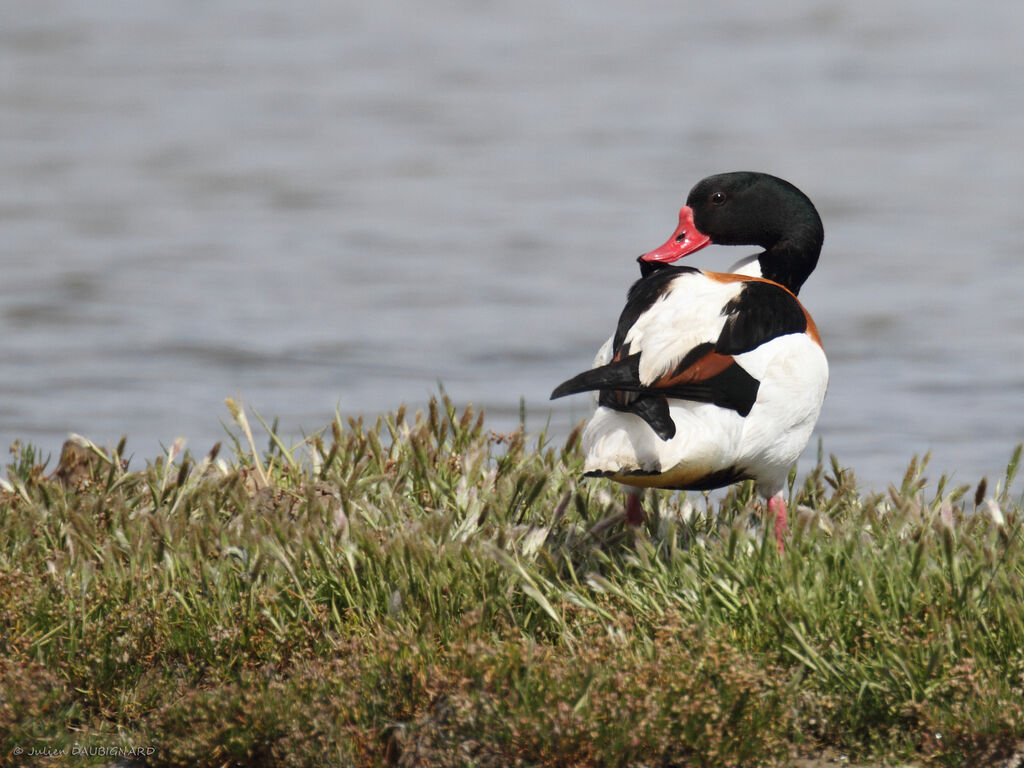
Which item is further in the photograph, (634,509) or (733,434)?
(634,509)

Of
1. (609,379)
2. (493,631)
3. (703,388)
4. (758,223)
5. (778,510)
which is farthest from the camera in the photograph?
(758,223)

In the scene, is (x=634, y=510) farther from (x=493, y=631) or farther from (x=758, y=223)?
(x=758, y=223)

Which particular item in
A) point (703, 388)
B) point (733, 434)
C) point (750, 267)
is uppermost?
point (750, 267)

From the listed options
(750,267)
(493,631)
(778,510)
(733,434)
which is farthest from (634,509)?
(750,267)

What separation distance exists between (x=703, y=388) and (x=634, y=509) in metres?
0.75

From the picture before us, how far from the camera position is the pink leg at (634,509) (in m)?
4.99

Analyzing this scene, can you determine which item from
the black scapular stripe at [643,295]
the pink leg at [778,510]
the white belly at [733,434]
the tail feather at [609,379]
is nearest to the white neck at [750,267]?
the black scapular stripe at [643,295]

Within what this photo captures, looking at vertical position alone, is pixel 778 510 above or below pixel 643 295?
below

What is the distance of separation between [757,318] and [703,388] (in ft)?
1.55

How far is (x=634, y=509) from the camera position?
16.4 ft

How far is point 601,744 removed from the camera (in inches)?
135

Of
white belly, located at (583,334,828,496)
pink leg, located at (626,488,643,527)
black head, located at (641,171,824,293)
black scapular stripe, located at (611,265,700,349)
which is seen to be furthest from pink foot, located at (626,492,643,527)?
black head, located at (641,171,824,293)

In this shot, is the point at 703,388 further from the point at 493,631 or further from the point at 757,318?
the point at 493,631

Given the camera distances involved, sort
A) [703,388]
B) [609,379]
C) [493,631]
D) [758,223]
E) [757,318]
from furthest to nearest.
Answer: [758,223] → [757,318] → [703,388] → [609,379] → [493,631]
